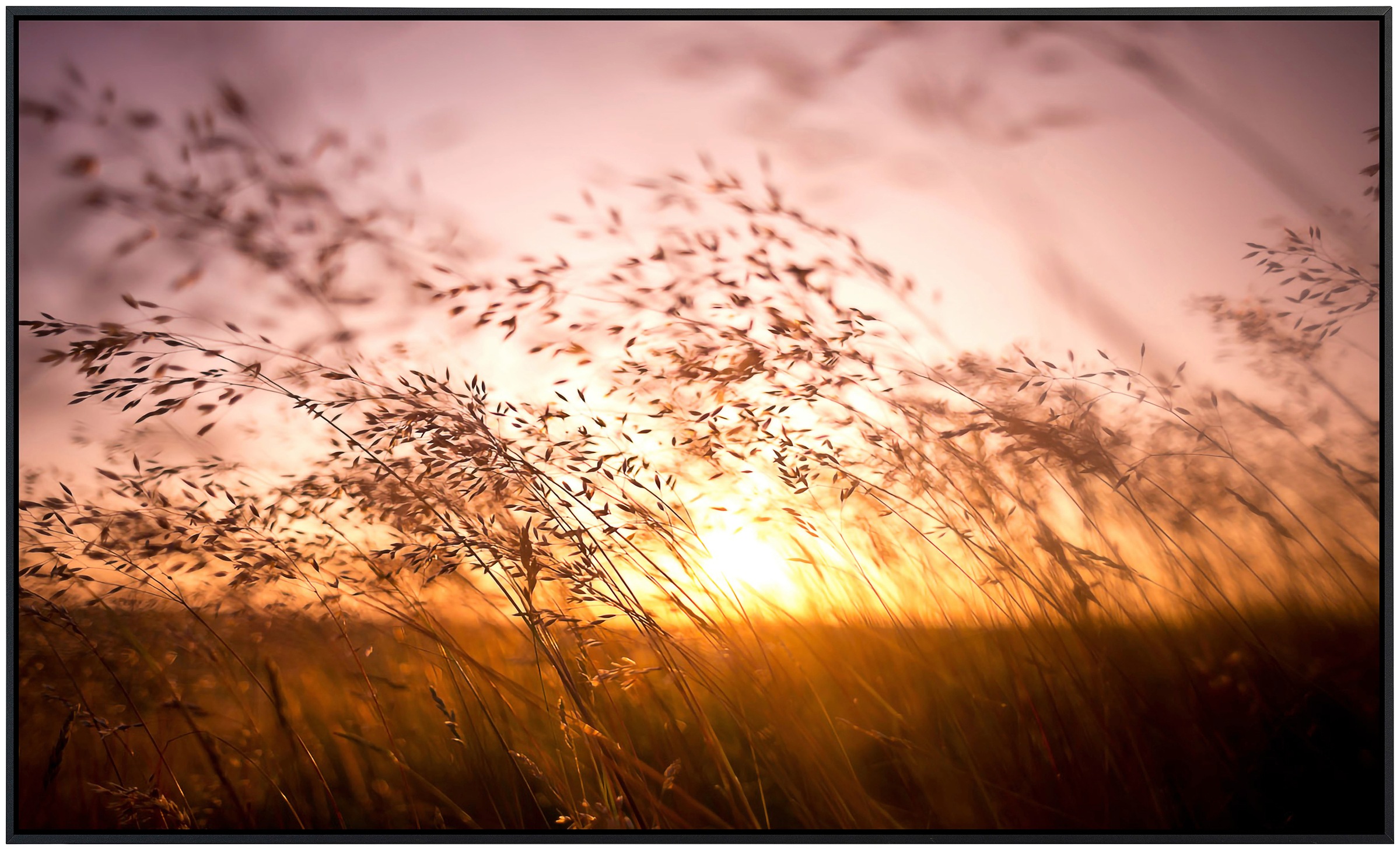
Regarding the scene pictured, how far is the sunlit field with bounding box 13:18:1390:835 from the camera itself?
1.72 m

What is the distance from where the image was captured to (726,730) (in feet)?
5.67

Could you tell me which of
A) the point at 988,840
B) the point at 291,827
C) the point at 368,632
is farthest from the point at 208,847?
the point at 988,840

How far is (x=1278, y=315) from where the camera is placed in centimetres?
181

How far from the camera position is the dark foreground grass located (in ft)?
5.56

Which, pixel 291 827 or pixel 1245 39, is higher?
pixel 1245 39

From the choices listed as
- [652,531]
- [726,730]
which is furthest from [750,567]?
[726,730]

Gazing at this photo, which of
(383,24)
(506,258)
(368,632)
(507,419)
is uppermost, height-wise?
(383,24)

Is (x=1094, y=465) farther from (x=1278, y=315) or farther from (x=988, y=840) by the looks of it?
(x=988, y=840)

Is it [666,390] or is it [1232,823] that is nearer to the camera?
[1232,823]

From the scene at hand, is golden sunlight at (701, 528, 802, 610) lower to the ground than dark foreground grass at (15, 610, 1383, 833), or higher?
higher

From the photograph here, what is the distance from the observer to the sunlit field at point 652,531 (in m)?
1.72

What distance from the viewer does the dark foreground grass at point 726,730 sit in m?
1.69

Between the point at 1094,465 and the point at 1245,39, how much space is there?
965mm

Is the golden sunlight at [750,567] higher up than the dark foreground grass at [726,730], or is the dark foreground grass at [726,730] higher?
the golden sunlight at [750,567]
